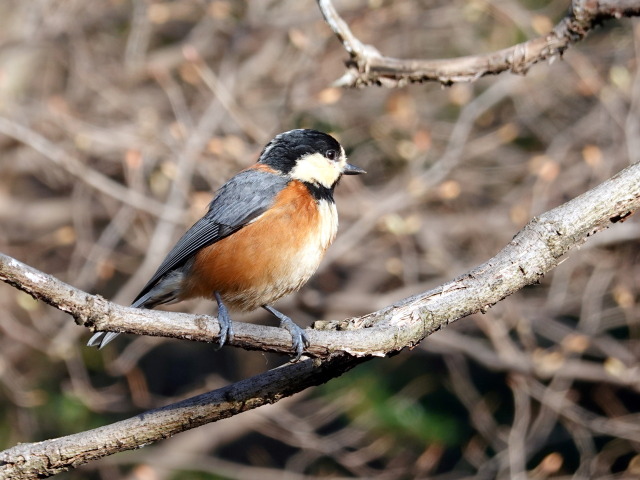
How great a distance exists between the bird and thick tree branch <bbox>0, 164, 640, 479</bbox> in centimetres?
86

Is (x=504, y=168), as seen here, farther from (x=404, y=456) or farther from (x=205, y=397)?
(x=205, y=397)

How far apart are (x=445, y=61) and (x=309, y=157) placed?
1.11 m

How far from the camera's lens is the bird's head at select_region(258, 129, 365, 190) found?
15.6 ft

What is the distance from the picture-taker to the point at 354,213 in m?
6.95

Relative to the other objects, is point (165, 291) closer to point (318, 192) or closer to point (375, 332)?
point (318, 192)

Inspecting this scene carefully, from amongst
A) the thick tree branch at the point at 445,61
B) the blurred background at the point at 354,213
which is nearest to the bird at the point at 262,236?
the thick tree branch at the point at 445,61

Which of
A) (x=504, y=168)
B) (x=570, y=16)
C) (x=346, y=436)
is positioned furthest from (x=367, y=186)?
(x=570, y=16)

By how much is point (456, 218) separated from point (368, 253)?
0.86m

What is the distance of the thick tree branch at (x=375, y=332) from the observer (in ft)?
10.3

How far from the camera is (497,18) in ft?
24.6

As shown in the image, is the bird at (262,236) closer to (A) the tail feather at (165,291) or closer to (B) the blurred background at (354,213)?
(A) the tail feather at (165,291)

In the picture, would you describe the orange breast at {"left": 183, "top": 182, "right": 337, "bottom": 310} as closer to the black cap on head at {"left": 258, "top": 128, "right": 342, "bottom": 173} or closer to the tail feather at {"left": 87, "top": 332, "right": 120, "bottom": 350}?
the black cap on head at {"left": 258, "top": 128, "right": 342, "bottom": 173}

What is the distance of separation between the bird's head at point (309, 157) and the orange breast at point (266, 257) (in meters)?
0.34

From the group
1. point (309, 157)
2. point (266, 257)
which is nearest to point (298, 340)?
point (266, 257)
